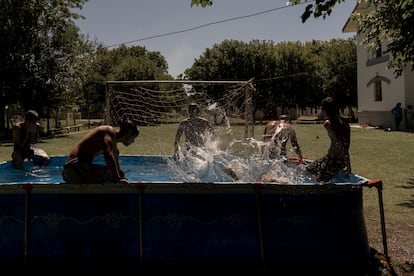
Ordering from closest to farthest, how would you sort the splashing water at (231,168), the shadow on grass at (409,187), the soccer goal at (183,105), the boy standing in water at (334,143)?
1. the boy standing in water at (334,143)
2. the splashing water at (231,168)
3. the shadow on grass at (409,187)
4. the soccer goal at (183,105)

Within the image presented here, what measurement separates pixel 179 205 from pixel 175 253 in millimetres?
→ 507

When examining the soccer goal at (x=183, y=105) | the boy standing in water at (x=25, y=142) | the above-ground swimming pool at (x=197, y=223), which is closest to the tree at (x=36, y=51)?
the soccer goal at (x=183, y=105)

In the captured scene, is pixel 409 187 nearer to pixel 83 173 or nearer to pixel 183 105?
pixel 83 173

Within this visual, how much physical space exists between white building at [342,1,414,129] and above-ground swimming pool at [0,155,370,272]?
1020 inches

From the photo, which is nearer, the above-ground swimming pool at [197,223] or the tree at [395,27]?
the above-ground swimming pool at [197,223]

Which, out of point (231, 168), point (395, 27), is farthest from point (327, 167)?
point (395, 27)

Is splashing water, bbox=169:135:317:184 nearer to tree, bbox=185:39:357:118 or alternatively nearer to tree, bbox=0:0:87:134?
tree, bbox=0:0:87:134

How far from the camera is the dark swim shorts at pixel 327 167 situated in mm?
5746

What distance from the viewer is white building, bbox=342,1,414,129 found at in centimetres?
2862

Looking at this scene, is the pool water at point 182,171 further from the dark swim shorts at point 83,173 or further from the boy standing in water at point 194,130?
the dark swim shorts at point 83,173

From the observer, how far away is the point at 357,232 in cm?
486

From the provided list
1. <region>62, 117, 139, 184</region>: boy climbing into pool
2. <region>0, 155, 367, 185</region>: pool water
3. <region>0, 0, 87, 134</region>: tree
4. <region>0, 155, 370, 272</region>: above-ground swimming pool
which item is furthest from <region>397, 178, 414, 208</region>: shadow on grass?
<region>0, 0, 87, 134</region>: tree

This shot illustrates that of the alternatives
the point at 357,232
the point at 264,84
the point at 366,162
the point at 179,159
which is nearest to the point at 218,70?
the point at 264,84

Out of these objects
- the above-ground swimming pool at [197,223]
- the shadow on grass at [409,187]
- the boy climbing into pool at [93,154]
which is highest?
the boy climbing into pool at [93,154]
